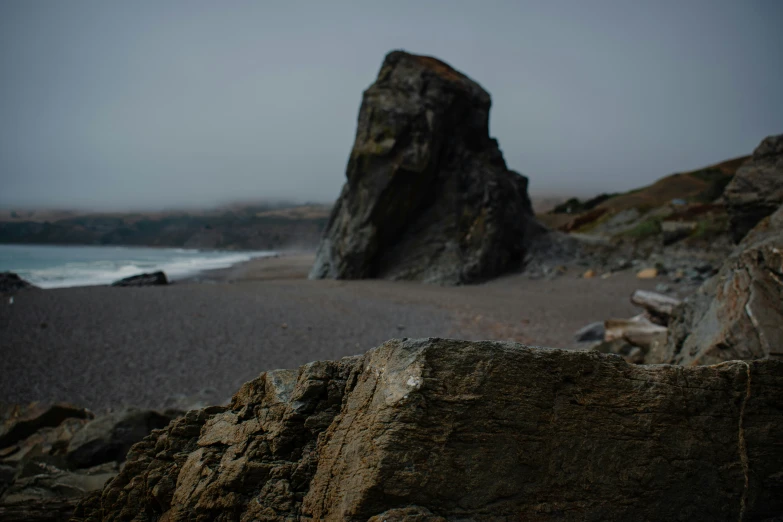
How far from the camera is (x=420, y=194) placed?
59.6 feet

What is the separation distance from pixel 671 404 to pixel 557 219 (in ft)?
159

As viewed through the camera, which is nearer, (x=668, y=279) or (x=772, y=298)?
(x=772, y=298)

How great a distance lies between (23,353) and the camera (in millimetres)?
7008

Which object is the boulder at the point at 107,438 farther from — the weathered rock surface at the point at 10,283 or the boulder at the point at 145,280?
the boulder at the point at 145,280

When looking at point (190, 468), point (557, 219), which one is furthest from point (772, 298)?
point (557, 219)

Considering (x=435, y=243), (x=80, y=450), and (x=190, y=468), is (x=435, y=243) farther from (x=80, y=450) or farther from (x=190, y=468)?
(x=190, y=468)

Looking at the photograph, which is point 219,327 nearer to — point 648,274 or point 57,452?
point 57,452

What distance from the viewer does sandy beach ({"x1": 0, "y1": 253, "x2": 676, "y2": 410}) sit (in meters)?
6.34

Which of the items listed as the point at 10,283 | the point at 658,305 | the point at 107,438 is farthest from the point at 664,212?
the point at 10,283

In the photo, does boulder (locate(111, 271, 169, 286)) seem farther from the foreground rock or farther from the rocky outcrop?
the rocky outcrop

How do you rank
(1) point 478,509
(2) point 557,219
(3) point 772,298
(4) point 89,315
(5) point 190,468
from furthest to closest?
(2) point 557,219
(4) point 89,315
(3) point 772,298
(5) point 190,468
(1) point 478,509

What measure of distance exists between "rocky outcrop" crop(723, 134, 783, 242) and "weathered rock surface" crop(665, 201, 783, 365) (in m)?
2.95

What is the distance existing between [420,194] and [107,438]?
49.8 feet

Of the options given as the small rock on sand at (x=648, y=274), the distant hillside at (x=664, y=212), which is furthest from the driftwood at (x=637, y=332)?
the distant hillside at (x=664, y=212)
